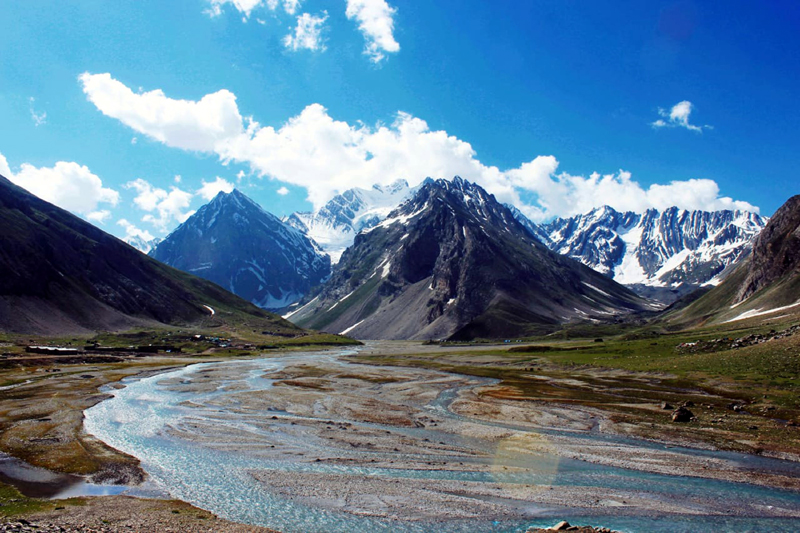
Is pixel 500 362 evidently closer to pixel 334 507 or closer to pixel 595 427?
pixel 595 427

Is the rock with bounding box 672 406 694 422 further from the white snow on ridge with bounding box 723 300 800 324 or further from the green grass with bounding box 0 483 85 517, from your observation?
the white snow on ridge with bounding box 723 300 800 324

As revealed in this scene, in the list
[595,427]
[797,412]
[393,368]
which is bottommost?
[393,368]

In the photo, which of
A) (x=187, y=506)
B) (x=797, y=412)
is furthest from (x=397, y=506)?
(x=797, y=412)

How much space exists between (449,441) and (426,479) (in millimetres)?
12981

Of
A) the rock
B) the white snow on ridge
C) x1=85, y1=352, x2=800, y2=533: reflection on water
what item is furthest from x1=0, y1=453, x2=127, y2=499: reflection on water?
the white snow on ridge

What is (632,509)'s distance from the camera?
101ft

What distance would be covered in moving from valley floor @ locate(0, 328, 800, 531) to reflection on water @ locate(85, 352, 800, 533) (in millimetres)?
330

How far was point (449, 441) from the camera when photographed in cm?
4938

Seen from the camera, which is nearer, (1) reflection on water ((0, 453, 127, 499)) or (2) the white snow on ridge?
(1) reflection on water ((0, 453, 127, 499))

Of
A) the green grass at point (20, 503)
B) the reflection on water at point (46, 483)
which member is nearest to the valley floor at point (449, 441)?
the green grass at point (20, 503)

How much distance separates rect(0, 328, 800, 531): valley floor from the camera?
31.3m

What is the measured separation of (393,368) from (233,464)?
10194 cm

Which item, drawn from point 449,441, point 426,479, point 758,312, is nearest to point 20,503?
point 426,479

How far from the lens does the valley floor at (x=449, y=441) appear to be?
3133cm
